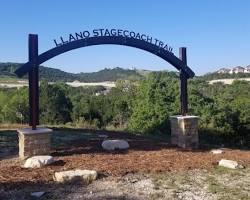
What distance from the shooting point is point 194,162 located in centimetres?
930

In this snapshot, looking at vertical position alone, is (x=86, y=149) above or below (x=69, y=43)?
below

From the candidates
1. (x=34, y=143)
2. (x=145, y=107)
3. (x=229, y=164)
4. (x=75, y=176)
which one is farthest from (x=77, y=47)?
(x=145, y=107)

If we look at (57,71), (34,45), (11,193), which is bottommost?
(11,193)

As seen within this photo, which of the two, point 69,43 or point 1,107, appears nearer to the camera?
point 69,43

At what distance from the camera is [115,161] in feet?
29.5

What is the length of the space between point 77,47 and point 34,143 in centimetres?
280

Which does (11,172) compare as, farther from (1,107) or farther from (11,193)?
(1,107)

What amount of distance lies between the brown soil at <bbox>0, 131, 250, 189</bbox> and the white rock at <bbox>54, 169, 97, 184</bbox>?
0.65ft

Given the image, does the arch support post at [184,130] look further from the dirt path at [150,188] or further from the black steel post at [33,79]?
the black steel post at [33,79]

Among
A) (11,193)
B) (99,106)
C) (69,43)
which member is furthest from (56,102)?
(11,193)

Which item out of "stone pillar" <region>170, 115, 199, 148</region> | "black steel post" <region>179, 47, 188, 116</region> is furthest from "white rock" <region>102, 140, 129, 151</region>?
"black steel post" <region>179, 47, 188, 116</region>

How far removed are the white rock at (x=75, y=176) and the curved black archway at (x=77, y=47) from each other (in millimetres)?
2727

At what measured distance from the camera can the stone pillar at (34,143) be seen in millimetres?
9305

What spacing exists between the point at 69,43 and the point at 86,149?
2.69m
